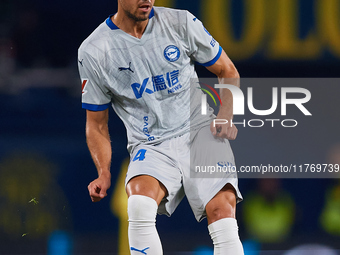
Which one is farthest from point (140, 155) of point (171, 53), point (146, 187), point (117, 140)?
point (117, 140)

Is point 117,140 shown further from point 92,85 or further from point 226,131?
point 226,131

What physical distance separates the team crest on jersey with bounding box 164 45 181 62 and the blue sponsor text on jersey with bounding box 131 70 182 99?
0.05m

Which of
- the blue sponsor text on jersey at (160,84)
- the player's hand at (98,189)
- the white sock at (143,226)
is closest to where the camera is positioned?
the white sock at (143,226)

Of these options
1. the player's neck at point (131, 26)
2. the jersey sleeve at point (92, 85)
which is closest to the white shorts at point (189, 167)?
the jersey sleeve at point (92, 85)

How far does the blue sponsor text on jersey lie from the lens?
2332mm

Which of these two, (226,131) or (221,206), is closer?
(221,206)

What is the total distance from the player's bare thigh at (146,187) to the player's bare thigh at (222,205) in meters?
0.19

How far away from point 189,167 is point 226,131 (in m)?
0.20

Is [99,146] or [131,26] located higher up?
[131,26]

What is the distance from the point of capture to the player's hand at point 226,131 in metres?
2.27

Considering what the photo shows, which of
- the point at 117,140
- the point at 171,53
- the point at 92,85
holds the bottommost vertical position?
the point at 117,140

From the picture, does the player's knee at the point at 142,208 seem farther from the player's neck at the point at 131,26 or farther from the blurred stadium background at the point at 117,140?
the blurred stadium background at the point at 117,140

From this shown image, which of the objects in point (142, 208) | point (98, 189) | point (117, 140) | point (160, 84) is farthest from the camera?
point (117, 140)

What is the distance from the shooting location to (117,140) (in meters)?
3.36
